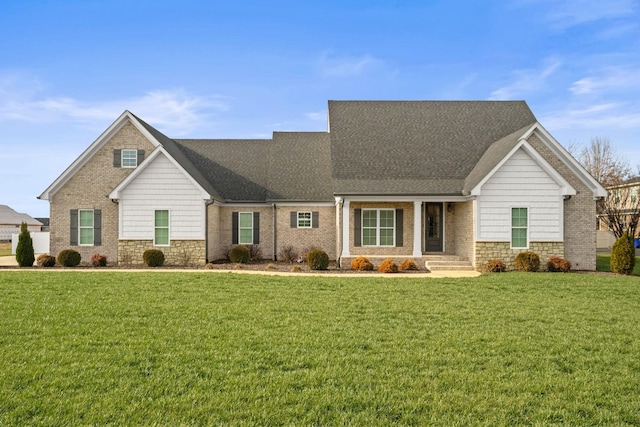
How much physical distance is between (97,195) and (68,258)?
10.8 ft

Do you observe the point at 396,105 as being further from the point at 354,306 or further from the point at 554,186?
the point at 354,306

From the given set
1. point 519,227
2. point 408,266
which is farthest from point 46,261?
point 519,227

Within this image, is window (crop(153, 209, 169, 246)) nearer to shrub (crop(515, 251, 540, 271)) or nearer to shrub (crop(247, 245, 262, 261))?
shrub (crop(247, 245, 262, 261))

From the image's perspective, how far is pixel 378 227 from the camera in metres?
20.5

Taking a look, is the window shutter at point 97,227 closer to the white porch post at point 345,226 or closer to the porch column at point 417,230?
the white porch post at point 345,226

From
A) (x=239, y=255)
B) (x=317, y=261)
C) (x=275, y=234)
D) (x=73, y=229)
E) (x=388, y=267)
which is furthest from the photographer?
(x=275, y=234)

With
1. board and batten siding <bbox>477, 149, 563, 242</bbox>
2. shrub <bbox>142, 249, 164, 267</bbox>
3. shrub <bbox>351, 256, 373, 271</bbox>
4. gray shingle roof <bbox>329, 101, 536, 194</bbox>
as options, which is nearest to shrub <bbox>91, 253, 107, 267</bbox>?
shrub <bbox>142, 249, 164, 267</bbox>

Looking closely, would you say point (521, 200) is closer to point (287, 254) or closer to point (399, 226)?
point (399, 226)

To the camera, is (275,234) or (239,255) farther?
(275,234)

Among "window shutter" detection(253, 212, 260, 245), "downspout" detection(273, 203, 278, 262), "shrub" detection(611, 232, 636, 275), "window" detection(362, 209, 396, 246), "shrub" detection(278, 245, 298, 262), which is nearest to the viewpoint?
"shrub" detection(611, 232, 636, 275)

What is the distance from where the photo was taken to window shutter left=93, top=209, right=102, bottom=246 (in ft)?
68.4

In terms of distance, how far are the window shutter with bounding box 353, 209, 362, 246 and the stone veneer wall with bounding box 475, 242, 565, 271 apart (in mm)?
5090

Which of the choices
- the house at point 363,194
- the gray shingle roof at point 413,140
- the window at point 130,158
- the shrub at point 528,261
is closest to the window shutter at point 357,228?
the house at point 363,194

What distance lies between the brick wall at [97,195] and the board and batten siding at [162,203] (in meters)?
1.88
